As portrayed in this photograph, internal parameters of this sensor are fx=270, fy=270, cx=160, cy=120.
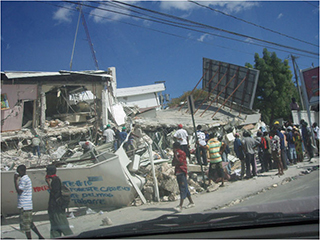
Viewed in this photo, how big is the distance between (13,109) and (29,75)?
6.77ft

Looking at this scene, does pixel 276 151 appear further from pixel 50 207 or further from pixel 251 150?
pixel 50 207

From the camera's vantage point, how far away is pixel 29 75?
14.0 meters

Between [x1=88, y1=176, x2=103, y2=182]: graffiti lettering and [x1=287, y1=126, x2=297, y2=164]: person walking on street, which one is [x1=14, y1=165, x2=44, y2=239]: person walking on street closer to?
[x1=88, y1=176, x2=103, y2=182]: graffiti lettering

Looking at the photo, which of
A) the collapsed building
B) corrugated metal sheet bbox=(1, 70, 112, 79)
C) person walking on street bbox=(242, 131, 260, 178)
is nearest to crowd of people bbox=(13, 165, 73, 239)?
the collapsed building

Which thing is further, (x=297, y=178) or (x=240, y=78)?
(x=240, y=78)

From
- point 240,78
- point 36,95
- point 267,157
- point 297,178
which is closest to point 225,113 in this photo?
point 240,78

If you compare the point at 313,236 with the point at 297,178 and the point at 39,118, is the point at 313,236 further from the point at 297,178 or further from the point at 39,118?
the point at 39,118

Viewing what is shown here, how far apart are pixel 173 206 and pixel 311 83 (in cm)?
1157

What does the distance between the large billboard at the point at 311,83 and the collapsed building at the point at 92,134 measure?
4.11 m

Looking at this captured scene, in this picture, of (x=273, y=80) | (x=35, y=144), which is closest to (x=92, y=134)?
(x=35, y=144)

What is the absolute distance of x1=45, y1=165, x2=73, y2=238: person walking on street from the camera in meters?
4.25

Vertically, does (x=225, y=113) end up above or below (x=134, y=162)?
above

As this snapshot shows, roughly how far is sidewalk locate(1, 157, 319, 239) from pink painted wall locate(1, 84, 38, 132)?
9.58 metres

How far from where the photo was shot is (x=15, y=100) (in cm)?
1443
